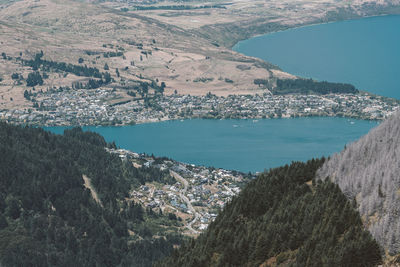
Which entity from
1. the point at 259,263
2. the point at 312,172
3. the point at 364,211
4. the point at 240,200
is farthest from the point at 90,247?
the point at 364,211

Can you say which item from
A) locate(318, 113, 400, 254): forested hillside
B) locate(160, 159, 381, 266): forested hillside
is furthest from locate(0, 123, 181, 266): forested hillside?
locate(318, 113, 400, 254): forested hillside

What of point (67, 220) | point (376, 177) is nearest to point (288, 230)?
point (376, 177)

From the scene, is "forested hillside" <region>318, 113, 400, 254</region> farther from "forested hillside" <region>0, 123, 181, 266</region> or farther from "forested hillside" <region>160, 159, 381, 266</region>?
"forested hillside" <region>0, 123, 181, 266</region>

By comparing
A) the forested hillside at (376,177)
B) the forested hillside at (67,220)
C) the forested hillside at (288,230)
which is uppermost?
the forested hillside at (376,177)

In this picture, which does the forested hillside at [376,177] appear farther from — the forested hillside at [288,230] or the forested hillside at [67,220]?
the forested hillside at [67,220]

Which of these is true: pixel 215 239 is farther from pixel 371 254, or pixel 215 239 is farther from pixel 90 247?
pixel 90 247

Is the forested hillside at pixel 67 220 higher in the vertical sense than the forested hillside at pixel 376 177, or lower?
lower

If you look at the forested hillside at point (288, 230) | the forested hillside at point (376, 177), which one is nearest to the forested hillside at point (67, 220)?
the forested hillside at point (288, 230)
